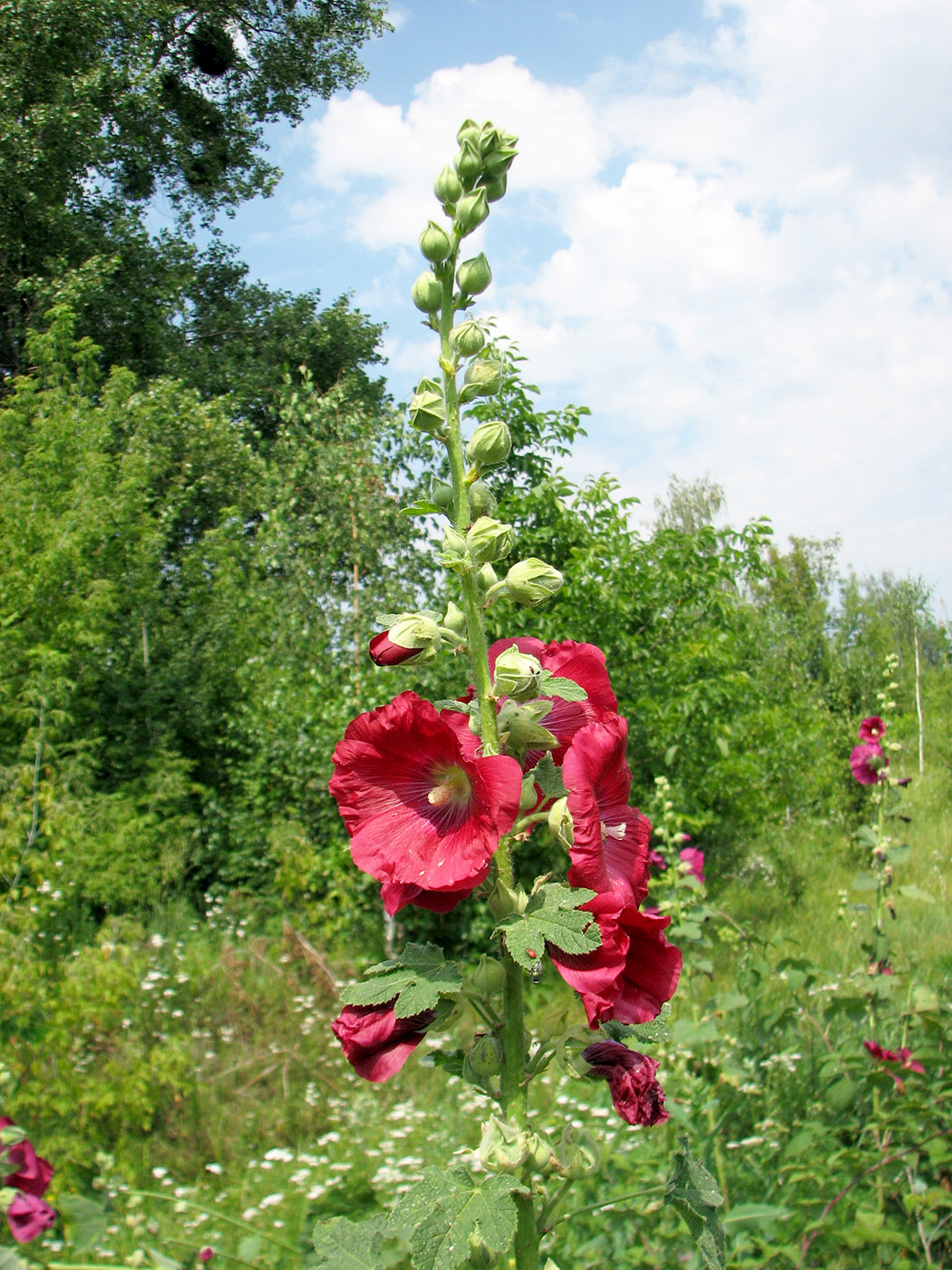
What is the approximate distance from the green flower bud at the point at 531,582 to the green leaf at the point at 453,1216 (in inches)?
24.1

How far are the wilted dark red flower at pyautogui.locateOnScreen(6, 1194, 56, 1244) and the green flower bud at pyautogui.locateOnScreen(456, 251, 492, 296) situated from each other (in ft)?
6.57

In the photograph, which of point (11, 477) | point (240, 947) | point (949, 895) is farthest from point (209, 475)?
point (949, 895)

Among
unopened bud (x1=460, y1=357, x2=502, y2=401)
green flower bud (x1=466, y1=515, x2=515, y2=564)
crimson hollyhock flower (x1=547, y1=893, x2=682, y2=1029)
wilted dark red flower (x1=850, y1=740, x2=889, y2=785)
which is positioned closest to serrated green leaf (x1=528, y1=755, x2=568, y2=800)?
crimson hollyhock flower (x1=547, y1=893, x2=682, y2=1029)

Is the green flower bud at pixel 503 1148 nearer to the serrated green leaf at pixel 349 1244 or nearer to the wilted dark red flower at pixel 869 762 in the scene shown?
the serrated green leaf at pixel 349 1244

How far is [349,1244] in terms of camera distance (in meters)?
1.04

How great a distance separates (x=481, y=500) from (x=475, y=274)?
0.32 m

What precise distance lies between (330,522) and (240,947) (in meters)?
3.31

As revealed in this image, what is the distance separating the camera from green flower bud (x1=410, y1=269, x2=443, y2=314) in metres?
1.18

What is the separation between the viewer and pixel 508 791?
92cm

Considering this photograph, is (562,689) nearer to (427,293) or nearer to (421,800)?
(421,800)

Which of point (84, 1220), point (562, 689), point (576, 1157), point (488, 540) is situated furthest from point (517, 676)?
point (84, 1220)

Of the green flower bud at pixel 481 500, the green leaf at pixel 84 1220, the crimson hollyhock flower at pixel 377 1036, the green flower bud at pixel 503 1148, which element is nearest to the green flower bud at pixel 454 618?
the green flower bud at pixel 481 500

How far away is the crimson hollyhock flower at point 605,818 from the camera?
93cm

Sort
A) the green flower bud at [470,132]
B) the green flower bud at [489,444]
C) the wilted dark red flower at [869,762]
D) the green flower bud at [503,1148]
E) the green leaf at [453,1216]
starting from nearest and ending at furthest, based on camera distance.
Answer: the green leaf at [453,1216]
the green flower bud at [503,1148]
the green flower bud at [489,444]
the green flower bud at [470,132]
the wilted dark red flower at [869,762]
